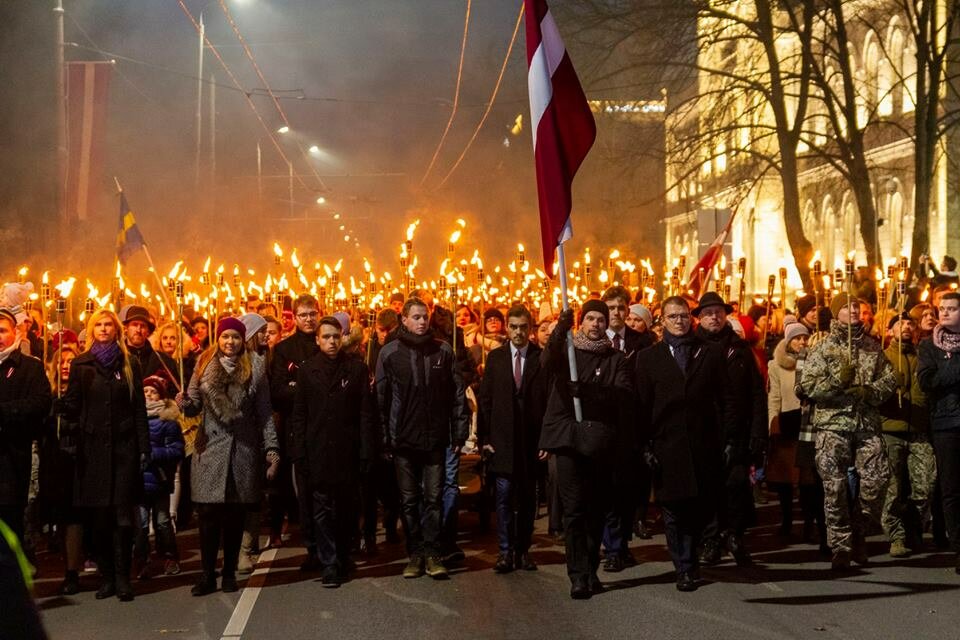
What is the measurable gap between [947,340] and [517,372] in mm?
2846

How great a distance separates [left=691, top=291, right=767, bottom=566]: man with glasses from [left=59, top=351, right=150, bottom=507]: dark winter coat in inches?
148

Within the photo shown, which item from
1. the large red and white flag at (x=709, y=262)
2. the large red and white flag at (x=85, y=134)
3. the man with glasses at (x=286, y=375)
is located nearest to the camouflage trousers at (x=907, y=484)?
the man with glasses at (x=286, y=375)

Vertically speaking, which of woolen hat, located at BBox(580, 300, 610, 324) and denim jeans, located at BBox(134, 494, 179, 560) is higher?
woolen hat, located at BBox(580, 300, 610, 324)

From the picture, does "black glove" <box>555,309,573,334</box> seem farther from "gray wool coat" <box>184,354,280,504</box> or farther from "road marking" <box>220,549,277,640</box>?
"road marking" <box>220,549,277,640</box>

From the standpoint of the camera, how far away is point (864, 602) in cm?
858

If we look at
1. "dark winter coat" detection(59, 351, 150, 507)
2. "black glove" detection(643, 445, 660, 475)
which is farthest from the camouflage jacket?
"dark winter coat" detection(59, 351, 150, 507)

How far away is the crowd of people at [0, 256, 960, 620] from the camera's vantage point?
9.12 m

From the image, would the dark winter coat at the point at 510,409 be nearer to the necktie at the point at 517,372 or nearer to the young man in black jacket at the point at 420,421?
the necktie at the point at 517,372

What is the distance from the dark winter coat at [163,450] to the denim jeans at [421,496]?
1.56 metres

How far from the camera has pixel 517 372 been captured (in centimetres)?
1035

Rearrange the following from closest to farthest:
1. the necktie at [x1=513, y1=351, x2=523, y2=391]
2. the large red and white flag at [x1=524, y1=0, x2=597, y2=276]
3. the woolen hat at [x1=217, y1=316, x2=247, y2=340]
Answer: the woolen hat at [x1=217, y1=316, x2=247, y2=340]
the large red and white flag at [x1=524, y1=0, x2=597, y2=276]
the necktie at [x1=513, y1=351, x2=523, y2=391]

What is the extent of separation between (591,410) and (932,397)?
7.66 feet

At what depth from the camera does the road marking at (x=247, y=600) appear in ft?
26.2

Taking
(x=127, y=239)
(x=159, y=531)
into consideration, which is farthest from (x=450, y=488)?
(x=127, y=239)
